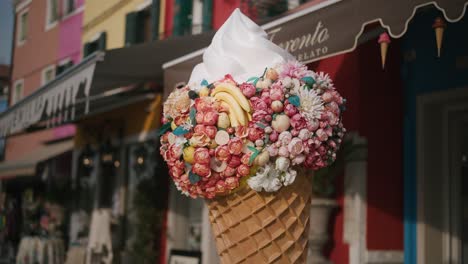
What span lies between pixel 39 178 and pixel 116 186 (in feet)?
19.1

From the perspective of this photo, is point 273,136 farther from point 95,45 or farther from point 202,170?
point 95,45

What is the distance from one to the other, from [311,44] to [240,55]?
2278 millimetres

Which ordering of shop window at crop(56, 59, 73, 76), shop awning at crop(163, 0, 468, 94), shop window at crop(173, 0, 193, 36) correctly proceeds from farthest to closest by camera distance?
shop window at crop(56, 59, 73, 76) → shop window at crop(173, 0, 193, 36) → shop awning at crop(163, 0, 468, 94)

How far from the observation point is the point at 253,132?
2.74 meters

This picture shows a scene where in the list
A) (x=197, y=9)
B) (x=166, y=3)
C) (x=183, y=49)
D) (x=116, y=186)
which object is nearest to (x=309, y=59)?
(x=183, y=49)

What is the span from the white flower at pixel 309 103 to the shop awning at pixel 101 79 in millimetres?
5232

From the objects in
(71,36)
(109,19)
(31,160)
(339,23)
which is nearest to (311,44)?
(339,23)

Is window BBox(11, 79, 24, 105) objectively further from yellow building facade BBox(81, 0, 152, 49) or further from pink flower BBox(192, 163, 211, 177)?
pink flower BBox(192, 163, 211, 177)

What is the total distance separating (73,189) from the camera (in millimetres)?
14992

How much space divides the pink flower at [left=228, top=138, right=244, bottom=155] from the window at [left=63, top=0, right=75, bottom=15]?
15.4m

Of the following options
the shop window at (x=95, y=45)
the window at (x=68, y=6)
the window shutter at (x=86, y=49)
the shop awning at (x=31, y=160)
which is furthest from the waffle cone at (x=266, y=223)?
the window at (x=68, y=6)

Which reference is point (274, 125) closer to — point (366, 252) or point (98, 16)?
point (366, 252)

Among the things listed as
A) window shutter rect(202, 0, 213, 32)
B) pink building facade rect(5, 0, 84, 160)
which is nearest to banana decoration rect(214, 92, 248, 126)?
window shutter rect(202, 0, 213, 32)

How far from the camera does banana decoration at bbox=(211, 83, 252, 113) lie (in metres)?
2.77
